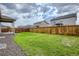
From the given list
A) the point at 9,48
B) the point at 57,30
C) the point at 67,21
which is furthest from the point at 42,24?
the point at 9,48

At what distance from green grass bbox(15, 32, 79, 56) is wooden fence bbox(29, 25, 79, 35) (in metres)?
0.05

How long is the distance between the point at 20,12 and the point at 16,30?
0.25m

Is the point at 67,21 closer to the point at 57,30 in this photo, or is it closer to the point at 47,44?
the point at 57,30

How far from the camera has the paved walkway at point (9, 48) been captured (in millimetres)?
2266

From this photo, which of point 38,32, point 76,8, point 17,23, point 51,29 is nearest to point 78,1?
point 76,8

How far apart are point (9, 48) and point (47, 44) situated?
50 cm

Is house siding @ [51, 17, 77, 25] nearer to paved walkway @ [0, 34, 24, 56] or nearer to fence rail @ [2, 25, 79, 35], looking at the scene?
fence rail @ [2, 25, 79, 35]

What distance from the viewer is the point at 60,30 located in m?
2.34

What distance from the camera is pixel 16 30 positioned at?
2336 mm

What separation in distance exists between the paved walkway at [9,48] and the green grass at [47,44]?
59 mm

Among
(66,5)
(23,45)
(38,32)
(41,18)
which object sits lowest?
(23,45)

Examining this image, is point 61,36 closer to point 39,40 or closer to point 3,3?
point 39,40

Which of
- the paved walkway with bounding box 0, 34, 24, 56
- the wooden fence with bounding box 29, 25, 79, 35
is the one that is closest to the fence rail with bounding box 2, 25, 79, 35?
the wooden fence with bounding box 29, 25, 79, 35

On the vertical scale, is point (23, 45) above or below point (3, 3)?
below
